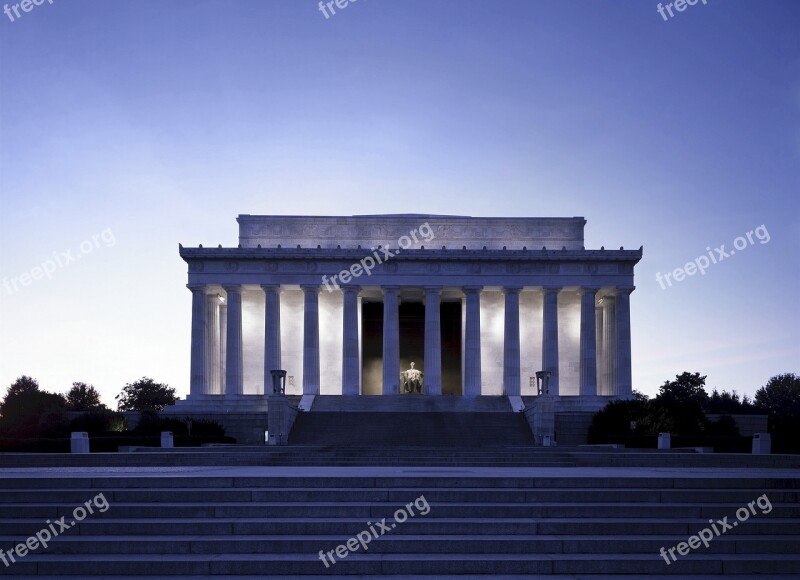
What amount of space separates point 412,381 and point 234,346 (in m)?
17.6

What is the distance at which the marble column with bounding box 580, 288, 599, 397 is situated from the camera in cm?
7669

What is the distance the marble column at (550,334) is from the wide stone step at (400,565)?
6095 centimetres

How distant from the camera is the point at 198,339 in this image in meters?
77.4

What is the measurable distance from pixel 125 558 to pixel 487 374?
68429mm

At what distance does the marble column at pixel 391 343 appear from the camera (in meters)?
76.8

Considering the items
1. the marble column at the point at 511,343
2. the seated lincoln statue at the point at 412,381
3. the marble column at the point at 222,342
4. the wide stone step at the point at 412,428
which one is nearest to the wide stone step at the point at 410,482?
the wide stone step at the point at 412,428

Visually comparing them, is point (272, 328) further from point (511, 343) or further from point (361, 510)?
point (361, 510)

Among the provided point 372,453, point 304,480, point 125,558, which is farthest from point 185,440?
point 125,558

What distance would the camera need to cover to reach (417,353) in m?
88.9

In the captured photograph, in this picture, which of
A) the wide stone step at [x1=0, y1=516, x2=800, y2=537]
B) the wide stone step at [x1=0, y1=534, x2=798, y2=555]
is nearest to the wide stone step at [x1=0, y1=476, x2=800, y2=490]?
the wide stone step at [x1=0, y1=516, x2=800, y2=537]

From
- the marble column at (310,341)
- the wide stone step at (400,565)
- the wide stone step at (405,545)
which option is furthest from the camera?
the marble column at (310,341)

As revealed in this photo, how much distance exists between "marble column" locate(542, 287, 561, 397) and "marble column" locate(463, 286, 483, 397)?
6.11 metres

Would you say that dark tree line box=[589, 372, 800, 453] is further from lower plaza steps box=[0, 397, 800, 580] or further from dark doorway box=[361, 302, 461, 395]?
lower plaza steps box=[0, 397, 800, 580]

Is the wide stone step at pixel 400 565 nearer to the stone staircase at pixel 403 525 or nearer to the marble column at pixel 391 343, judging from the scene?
the stone staircase at pixel 403 525
